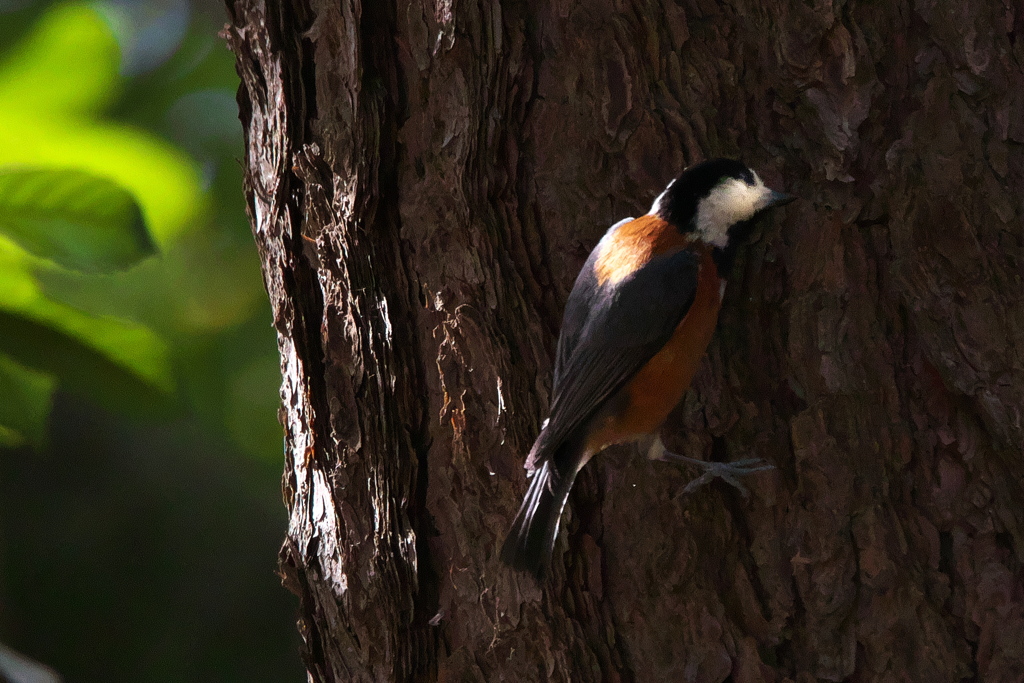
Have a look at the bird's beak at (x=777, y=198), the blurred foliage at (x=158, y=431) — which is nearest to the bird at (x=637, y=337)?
the bird's beak at (x=777, y=198)

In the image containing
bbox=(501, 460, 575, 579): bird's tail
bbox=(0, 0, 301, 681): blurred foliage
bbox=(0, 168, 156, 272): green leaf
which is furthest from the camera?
bbox=(0, 0, 301, 681): blurred foliage

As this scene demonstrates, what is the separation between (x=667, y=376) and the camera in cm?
161

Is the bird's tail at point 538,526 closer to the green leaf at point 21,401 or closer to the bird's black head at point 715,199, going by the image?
the bird's black head at point 715,199

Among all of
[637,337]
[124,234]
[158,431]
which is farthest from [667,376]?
[158,431]

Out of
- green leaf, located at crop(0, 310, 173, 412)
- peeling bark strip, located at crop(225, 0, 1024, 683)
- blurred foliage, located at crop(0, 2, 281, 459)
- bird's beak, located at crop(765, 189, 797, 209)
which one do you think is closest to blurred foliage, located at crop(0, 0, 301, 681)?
blurred foliage, located at crop(0, 2, 281, 459)

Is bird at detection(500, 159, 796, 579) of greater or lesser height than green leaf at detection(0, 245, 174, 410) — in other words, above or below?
below

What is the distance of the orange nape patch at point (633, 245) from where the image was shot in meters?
1.62

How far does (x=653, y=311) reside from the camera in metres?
1.61

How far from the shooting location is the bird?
62.5 inches

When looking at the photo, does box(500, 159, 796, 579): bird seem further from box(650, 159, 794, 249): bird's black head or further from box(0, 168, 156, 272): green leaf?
box(0, 168, 156, 272): green leaf

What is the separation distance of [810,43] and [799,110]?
124 mm

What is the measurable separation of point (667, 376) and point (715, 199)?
1.12ft

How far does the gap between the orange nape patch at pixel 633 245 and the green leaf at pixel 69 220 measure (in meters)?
1.28

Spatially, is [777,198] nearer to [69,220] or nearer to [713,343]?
[713,343]
